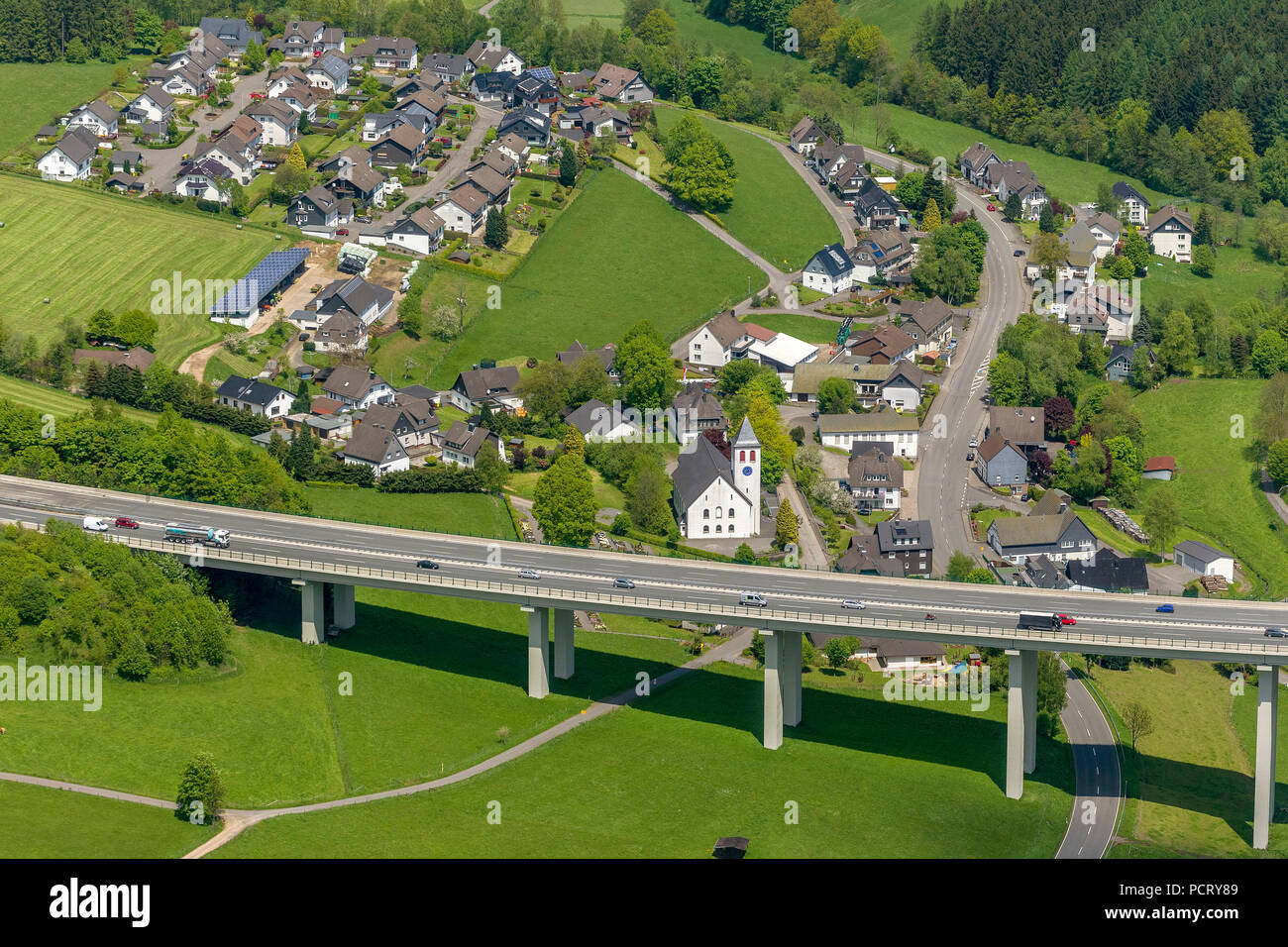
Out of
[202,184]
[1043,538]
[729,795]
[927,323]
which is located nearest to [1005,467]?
[1043,538]

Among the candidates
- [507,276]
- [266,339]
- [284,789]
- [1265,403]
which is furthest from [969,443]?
[284,789]

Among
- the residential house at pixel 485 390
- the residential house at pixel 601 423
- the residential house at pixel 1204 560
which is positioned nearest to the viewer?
the residential house at pixel 1204 560

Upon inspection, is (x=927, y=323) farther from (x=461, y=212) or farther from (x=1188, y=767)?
(x=1188, y=767)

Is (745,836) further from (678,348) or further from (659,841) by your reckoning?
(678,348)

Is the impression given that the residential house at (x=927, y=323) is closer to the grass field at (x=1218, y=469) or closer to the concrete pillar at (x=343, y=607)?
the grass field at (x=1218, y=469)

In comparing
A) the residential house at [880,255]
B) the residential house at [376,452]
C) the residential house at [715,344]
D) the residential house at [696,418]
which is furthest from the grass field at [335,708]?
the residential house at [880,255]
